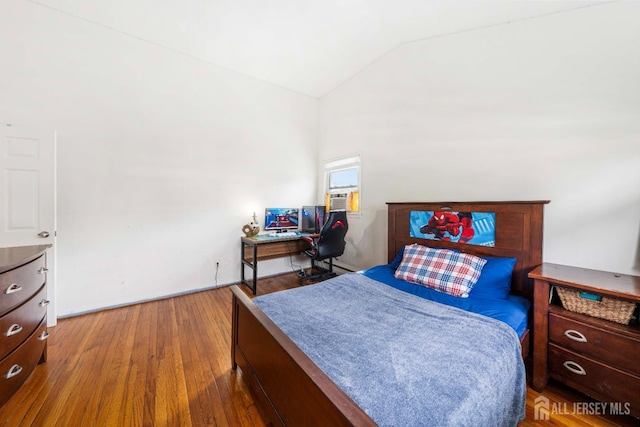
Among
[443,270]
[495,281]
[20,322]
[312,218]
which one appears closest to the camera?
[20,322]

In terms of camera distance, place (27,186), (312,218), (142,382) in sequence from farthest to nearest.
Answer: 1. (312,218)
2. (27,186)
3. (142,382)

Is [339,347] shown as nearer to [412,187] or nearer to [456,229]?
[456,229]

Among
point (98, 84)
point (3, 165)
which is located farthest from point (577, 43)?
point (3, 165)

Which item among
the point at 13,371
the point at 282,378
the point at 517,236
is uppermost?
the point at 517,236

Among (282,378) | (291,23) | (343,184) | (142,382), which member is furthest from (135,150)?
(282,378)

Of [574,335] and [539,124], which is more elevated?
[539,124]

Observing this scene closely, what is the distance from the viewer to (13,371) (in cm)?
139

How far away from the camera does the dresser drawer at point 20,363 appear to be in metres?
1.33

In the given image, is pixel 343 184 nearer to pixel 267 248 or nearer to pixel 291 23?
pixel 267 248

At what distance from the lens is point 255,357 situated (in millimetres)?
1421

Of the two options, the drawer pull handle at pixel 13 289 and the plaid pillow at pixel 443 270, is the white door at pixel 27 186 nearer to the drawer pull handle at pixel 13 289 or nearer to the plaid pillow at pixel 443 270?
the drawer pull handle at pixel 13 289

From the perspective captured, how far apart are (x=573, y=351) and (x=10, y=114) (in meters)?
4.87

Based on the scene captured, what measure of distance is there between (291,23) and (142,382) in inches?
136

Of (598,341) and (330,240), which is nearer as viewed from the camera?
(598,341)
